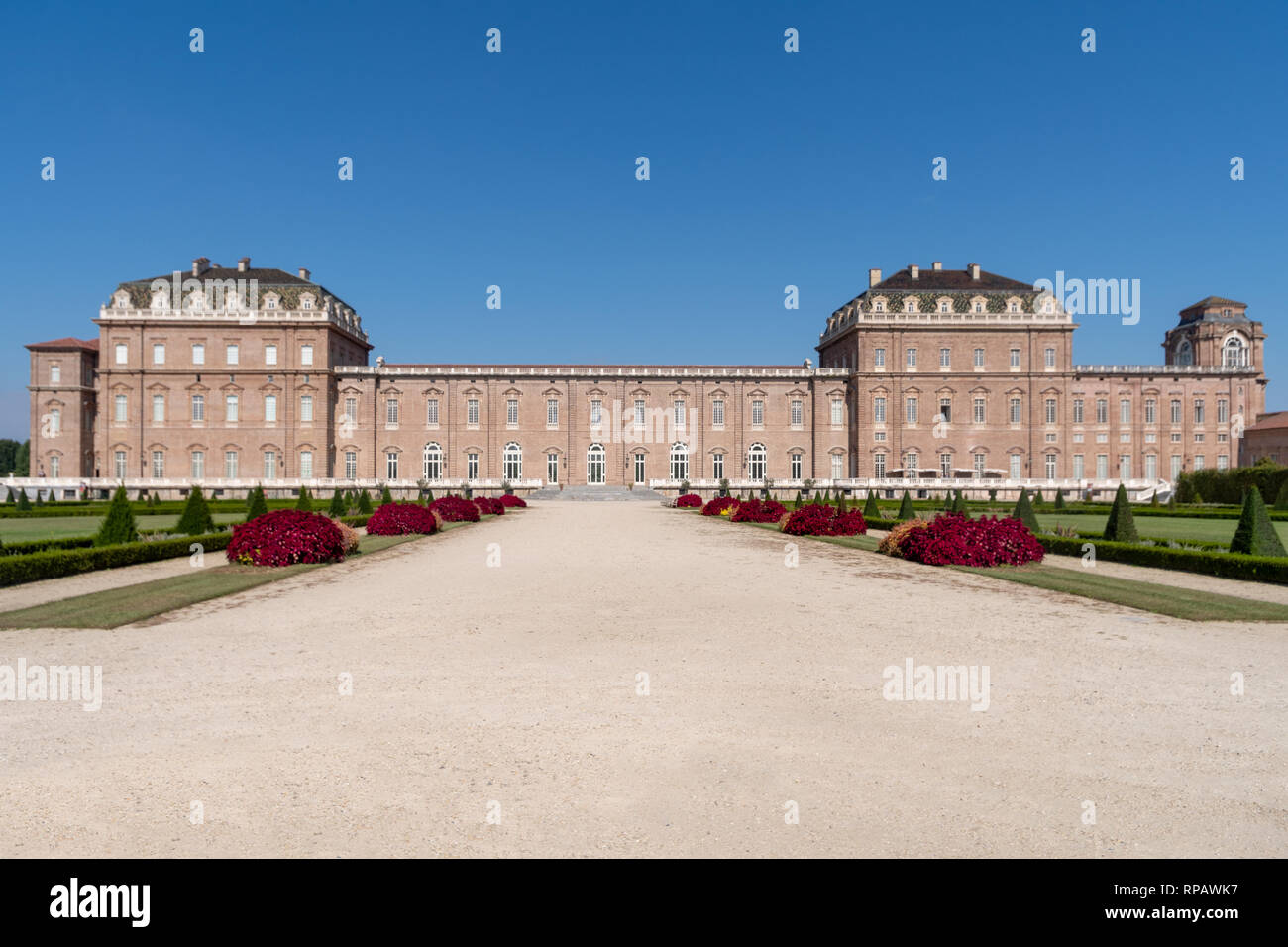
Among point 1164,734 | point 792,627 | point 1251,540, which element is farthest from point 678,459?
point 1164,734

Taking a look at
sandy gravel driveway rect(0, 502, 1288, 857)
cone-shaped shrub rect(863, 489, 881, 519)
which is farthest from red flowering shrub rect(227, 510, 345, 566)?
cone-shaped shrub rect(863, 489, 881, 519)

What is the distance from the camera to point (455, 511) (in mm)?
27703

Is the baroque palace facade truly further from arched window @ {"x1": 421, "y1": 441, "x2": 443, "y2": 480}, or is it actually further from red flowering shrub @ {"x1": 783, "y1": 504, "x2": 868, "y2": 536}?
red flowering shrub @ {"x1": 783, "y1": 504, "x2": 868, "y2": 536}

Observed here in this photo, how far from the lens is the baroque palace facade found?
184 ft

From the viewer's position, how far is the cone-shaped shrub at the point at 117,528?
1583cm

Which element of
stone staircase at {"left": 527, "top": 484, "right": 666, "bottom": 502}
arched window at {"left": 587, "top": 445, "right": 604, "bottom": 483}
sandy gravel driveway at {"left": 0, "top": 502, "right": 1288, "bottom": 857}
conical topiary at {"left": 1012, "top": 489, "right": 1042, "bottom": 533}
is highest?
arched window at {"left": 587, "top": 445, "right": 604, "bottom": 483}

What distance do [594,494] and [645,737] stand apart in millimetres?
47679

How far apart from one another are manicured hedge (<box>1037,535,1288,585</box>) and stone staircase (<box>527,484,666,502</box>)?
33122 millimetres

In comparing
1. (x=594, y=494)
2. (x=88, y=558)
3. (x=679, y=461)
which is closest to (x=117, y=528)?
(x=88, y=558)

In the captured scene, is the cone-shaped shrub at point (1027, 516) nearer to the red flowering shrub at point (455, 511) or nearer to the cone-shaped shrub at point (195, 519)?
the red flowering shrub at point (455, 511)

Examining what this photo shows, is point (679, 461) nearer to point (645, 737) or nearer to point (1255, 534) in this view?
point (1255, 534)
